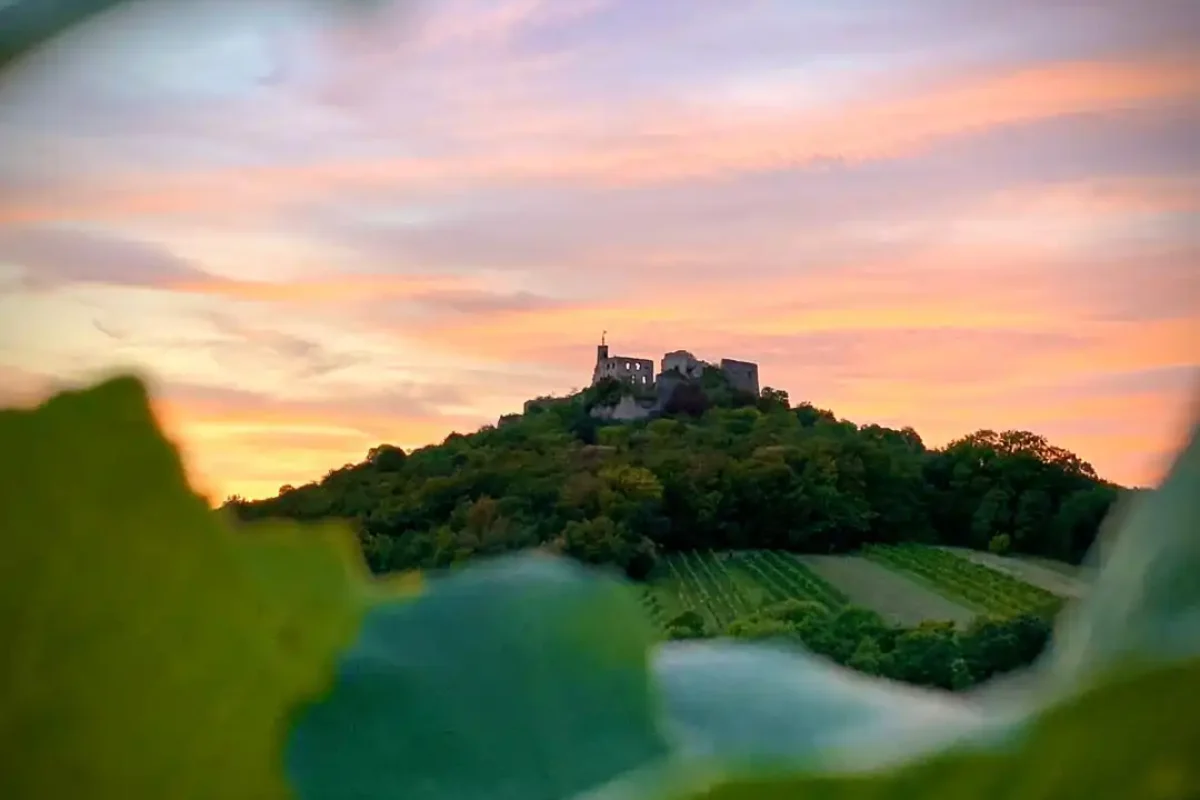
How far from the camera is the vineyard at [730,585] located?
0.19 meters

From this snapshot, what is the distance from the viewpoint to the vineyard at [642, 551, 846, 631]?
0.63 feet

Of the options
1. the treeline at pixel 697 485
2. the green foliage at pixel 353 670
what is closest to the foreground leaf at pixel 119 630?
the green foliage at pixel 353 670

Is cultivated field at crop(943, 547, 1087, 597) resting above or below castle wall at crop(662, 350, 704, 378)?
below

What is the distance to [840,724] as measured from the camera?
103mm

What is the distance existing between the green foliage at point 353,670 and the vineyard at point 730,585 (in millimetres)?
52

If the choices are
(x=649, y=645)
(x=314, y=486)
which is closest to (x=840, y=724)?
(x=649, y=645)

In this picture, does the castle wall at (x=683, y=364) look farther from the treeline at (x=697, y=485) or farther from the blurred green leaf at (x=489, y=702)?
the blurred green leaf at (x=489, y=702)

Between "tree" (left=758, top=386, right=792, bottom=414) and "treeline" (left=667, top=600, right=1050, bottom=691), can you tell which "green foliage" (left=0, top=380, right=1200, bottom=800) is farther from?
"tree" (left=758, top=386, right=792, bottom=414)

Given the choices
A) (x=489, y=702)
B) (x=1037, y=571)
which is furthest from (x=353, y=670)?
(x=1037, y=571)

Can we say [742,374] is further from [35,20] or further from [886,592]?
[35,20]

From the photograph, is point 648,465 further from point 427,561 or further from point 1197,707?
point 1197,707

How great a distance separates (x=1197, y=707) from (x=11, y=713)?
9cm

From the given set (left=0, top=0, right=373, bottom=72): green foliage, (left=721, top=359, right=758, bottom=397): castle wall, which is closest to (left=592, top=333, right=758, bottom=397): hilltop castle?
(left=721, top=359, right=758, bottom=397): castle wall

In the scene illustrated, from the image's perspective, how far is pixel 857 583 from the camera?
0.91ft
